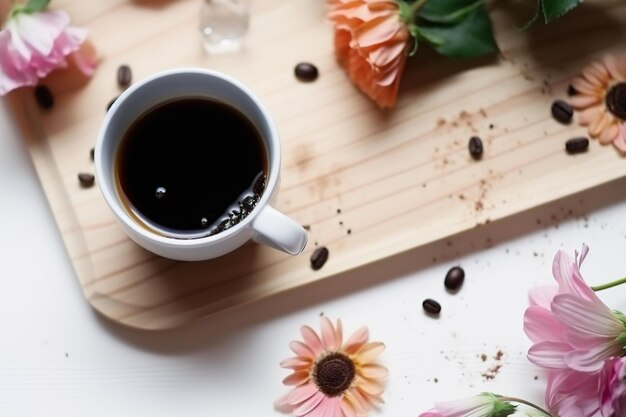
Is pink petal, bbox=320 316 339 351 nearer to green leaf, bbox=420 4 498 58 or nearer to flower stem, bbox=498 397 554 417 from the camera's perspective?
flower stem, bbox=498 397 554 417

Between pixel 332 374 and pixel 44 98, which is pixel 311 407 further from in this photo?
pixel 44 98

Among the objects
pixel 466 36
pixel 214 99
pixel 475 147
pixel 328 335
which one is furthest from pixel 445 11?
pixel 328 335

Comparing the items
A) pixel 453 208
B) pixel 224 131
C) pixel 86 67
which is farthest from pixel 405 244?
pixel 86 67

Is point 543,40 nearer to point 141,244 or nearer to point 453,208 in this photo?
point 453,208

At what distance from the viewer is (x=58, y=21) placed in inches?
39.5

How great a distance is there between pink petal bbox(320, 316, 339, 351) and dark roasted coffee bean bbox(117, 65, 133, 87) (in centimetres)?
34

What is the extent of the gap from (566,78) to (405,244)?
27cm

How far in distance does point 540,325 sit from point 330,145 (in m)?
0.30

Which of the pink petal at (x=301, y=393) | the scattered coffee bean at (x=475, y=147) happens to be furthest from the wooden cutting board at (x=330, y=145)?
the pink petal at (x=301, y=393)

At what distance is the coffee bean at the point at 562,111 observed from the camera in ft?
3.40

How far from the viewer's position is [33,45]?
3.24ft

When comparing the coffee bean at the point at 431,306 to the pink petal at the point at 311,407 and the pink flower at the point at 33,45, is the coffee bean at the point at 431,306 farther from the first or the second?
the pink flower at the point at 33,45

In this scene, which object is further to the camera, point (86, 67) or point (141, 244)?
point (86, 67)

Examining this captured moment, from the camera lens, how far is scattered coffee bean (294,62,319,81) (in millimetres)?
1034
